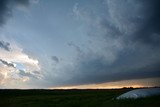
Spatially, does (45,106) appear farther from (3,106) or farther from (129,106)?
(129,106)

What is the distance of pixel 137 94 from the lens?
5178 cm

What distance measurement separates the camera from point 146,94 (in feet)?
171

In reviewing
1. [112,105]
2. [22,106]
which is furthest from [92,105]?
[22,106]

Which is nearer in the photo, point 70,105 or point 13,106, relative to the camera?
point 70,105

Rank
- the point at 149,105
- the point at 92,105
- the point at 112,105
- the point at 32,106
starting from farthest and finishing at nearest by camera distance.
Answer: the point at 32,106 < the point at 92,105 < the point at 112,105 < the point at 149,105

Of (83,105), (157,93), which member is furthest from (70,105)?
(157,93)

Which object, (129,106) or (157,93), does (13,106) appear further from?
(157,93)

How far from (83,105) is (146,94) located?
12.8 m

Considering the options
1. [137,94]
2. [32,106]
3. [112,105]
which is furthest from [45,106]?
[137,94]

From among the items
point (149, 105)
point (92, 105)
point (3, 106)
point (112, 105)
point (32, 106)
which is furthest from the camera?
point (3, 106)

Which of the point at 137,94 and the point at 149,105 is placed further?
the point at 137,94

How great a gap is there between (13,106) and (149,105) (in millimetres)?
28005

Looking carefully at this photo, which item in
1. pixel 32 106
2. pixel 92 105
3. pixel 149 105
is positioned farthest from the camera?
pixel 32 106

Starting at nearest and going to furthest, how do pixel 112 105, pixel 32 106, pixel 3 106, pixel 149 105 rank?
pixel 149 105 → pixel 112 105 → pixel 32 106 → pixel 3 106
